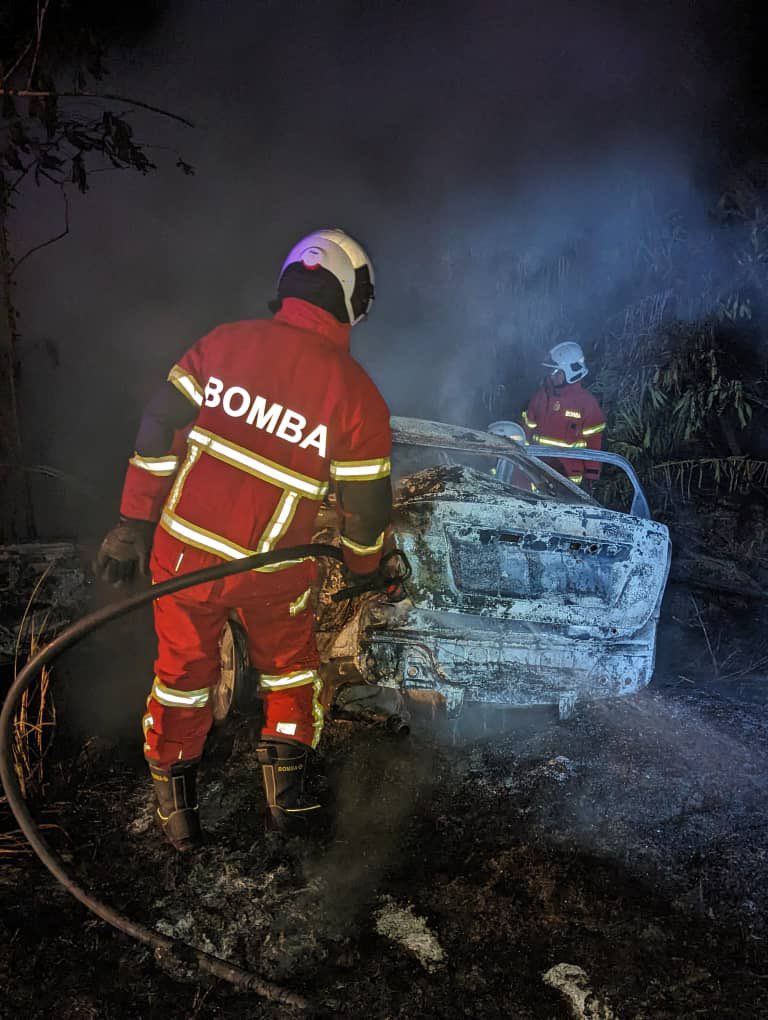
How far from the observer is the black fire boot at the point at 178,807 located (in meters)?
2.26

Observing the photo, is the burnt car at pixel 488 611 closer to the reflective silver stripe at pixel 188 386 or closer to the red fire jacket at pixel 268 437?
the red fire jacket at pixel 268 437

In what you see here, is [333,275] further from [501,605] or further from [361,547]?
[501,605]

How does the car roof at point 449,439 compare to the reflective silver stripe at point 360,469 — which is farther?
the car roof at point 449,439

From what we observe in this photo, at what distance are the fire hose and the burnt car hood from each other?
672mm

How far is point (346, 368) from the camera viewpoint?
7.27ft

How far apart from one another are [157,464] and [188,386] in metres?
0.30

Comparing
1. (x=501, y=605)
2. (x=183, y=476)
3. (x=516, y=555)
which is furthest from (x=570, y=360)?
(x=183, y=476)

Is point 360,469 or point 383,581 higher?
point 360,469

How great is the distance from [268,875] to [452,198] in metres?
9.18

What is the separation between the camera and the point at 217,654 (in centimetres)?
232

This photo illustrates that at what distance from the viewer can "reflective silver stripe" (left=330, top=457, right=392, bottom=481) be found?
2.24 meters

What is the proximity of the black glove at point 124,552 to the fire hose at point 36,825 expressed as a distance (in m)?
0.27

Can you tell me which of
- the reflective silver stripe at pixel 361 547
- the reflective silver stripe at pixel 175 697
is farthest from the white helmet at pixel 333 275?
the reflective silver stripe at pixel 175 697

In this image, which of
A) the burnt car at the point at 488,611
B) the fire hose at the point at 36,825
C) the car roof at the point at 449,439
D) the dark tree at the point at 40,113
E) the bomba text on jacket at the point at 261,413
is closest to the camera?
the fire hose at the point at 36,825
